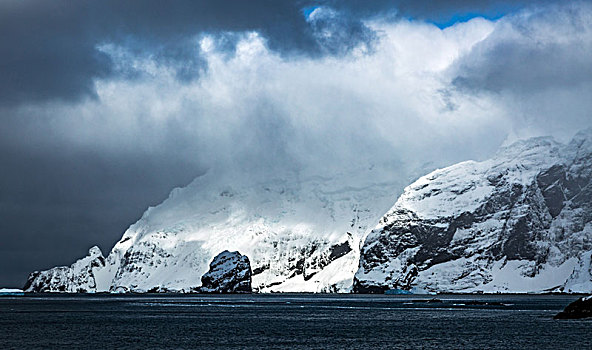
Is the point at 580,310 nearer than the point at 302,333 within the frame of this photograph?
No

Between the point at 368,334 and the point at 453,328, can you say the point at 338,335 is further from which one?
the point at 453,328

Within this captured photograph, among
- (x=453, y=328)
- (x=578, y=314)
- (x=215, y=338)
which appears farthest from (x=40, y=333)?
(x=578, y=314)

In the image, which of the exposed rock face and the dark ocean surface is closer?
the dark ocean surface

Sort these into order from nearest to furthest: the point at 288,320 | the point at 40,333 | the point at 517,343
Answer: the point at 517,343 → the point at 40,333 → the point at 288,320

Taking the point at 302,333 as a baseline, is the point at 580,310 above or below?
above

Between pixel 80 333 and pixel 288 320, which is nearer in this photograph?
pixel 80 333

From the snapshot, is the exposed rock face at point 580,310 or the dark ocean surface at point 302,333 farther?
the exposed rock face at point 580,310

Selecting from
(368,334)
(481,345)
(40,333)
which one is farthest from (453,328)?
(40,333)

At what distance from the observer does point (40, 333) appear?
146m

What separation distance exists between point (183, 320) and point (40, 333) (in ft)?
160

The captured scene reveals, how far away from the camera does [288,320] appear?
190 metres

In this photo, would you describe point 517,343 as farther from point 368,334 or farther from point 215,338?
point 215,338

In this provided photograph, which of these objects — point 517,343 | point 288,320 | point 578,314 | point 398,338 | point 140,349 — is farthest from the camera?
point 288,320

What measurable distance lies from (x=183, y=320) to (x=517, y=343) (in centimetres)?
8951
